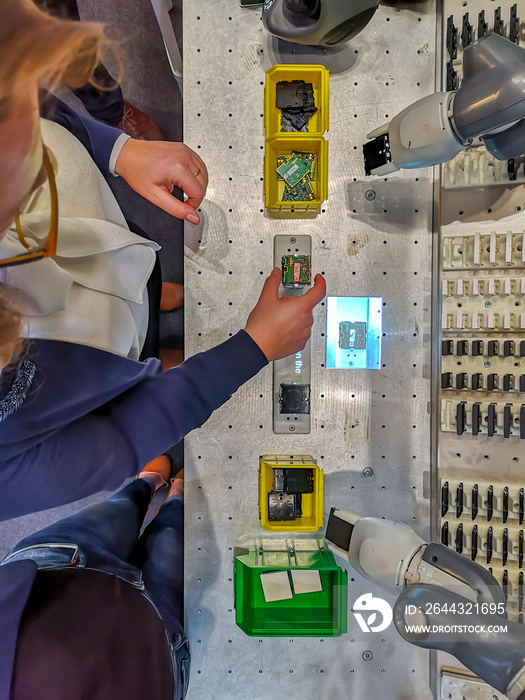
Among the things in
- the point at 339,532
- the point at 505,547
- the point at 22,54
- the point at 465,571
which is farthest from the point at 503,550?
the point at 22,54

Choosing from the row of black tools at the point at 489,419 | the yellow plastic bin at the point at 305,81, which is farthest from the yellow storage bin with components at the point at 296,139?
the row of black tools at the point at 489,419

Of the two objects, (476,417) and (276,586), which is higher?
(476,417)

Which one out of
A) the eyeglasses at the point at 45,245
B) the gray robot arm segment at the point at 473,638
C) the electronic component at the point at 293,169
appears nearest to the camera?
the eyeglasses at the point at 45,245

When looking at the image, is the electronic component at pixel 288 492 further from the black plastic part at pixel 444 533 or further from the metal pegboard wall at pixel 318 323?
the black plastic part at pixel 444 533

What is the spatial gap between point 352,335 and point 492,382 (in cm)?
33

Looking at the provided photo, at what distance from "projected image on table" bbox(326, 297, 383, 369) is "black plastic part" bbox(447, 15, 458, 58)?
1.89 feet

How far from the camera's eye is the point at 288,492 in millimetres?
1014

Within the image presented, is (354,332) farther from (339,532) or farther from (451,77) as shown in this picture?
(451,77)

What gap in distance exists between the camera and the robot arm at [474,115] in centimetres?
75

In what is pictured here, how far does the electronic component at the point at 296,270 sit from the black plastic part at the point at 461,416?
18.3 inches

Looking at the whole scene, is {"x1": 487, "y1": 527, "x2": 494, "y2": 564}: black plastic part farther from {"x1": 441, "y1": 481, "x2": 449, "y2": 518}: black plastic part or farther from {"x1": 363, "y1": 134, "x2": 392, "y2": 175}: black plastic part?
{"x1": 363, "y1": 134, "x2": 392, "y2": 175}: black plastic part

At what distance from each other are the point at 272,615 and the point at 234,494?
29 cm

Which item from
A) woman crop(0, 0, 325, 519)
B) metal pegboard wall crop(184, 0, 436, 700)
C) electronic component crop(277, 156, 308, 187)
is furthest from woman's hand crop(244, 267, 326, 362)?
electronic component crop(277, 156, 308, 187)

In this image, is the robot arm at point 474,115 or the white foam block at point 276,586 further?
the white foam block at point 276,586
